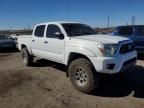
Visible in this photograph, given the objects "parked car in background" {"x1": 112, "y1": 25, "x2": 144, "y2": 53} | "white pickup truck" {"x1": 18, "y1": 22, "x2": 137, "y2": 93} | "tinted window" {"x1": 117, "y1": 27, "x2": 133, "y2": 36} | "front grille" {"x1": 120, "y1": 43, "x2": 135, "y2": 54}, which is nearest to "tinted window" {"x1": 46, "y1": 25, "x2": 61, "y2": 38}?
"white pickup truck" {"x1": 18, "y1": 22, "x2": 137, "y2": 93}

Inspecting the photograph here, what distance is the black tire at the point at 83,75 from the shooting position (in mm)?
5254

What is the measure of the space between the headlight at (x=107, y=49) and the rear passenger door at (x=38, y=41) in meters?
2.93

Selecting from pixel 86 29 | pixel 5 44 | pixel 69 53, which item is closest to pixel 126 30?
pixel 86 29

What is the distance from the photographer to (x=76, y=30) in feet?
21.9

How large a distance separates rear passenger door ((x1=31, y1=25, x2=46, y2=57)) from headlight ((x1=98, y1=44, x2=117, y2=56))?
2.93 meters

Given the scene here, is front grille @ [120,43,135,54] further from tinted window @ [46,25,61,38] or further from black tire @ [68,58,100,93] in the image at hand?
tinted window @ [46,25,61,38]

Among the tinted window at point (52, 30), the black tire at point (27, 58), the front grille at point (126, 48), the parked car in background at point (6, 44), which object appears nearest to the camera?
the front grille at point (126, 48)

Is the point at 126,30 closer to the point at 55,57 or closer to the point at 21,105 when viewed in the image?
the point at 55,57

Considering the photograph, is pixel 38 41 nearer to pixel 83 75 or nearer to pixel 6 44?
pixel 83 75

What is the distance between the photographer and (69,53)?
5.96 m

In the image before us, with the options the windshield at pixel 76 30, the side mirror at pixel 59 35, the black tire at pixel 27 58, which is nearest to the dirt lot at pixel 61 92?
the black tire at pixel 27 58

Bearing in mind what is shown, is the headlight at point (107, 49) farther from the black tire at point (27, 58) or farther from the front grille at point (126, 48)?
the black tire at point (27, 58)

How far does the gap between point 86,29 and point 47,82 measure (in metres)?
2.24

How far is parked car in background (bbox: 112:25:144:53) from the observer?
984 cm
